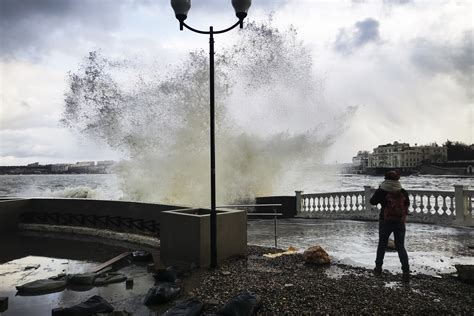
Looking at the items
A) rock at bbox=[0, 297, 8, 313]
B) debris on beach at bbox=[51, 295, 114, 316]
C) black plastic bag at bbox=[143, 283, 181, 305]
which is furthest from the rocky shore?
rock at bbox=[0, 297, 8, 313]

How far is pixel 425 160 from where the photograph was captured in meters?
134

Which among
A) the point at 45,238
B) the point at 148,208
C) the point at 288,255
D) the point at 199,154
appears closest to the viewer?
the point at 288,255

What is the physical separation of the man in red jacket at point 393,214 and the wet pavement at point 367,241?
1.04 ft

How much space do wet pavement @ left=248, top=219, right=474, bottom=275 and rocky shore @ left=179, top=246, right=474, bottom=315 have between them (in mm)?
808

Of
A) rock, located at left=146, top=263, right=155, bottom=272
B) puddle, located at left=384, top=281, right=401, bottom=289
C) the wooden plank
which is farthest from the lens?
the wooden plank

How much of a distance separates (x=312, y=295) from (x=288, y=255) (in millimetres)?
2346

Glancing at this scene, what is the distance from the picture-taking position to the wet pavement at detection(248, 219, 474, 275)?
6750mm

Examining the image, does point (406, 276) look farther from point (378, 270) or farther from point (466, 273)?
point (466, 273)

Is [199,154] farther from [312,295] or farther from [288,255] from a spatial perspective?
[312,295]

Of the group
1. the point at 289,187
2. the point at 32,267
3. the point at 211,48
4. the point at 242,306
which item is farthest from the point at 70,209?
the point at 289,187

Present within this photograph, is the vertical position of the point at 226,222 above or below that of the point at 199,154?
below

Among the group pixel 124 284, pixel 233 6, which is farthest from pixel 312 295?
pixel 233 6

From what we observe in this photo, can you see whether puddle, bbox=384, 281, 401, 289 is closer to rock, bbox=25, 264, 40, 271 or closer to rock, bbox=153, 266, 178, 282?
rock, bbox=153, 266, 178, 282

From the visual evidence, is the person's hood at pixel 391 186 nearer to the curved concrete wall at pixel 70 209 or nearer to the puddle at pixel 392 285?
the puddle at pixel 392 285
